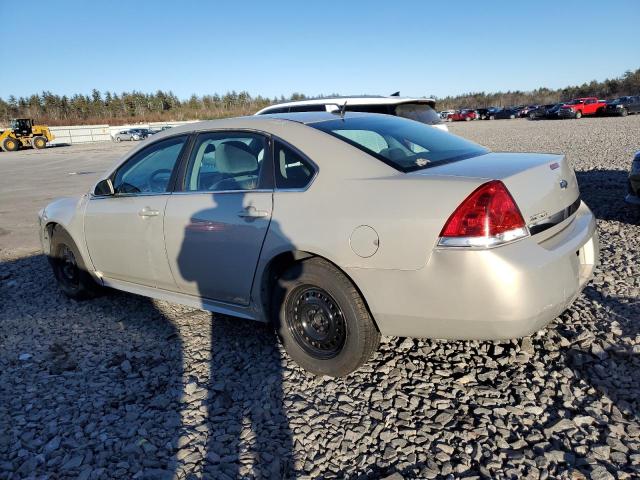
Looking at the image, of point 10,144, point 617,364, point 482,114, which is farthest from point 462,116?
point 617,364

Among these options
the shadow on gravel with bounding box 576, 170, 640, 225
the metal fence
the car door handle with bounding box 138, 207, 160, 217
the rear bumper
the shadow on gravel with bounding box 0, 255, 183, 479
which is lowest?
the shadow on gravel with bounding box 0, 255, 183, 479

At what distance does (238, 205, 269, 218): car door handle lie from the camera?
304cm

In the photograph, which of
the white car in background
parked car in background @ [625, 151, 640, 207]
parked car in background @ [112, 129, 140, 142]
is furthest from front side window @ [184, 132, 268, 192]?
parked car in background @ [112, 129, 140, 142]

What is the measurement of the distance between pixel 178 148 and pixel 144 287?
1.16 metres

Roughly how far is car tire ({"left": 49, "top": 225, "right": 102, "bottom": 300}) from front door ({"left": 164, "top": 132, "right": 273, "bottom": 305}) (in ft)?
4.59

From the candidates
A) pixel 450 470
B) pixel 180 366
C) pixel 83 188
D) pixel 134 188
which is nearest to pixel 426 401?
pixel 450 470

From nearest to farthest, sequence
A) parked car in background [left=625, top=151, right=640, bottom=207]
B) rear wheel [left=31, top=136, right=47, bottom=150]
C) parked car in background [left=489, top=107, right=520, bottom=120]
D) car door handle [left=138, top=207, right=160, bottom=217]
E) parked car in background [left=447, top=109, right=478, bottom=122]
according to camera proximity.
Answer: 1. car door handle [left=138, top=207, right=160, bottom=217]
2. parked car in background [left=625, top=151, right=640, bottom=207]
3. rear wheel [left=31, top=136, right=47, bottom=150]
4. parked car in background [left=489, top=107, right=520, bottom=120]
5. parked car in background [left=447, top=109, right=478, bottom=122]

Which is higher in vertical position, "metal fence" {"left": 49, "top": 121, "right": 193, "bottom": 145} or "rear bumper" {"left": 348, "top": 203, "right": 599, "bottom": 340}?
"metal fence" {"left": 49, "top": 121, "right": 193, "bottom": 145}

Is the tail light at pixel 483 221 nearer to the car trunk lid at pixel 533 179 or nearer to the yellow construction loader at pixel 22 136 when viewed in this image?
the car trunk lid at pixel 533 179

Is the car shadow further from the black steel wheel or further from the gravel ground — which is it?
the black steel wheel

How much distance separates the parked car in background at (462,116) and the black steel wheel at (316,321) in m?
56.0

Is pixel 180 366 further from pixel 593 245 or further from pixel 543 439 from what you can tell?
pixel 593 245

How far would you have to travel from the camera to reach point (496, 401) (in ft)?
8.74

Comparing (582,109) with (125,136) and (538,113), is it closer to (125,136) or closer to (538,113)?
(538,113)
